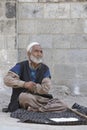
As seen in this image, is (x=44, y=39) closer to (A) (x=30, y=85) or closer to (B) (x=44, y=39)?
(B) (x=44, y=39)

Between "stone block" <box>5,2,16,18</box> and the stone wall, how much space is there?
0.21 meters

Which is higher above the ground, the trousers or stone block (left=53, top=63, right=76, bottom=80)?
the trousers

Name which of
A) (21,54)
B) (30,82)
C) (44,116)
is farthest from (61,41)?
(44,116)

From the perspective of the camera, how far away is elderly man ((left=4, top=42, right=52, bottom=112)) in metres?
6.52

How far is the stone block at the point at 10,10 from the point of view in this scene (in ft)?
33.8

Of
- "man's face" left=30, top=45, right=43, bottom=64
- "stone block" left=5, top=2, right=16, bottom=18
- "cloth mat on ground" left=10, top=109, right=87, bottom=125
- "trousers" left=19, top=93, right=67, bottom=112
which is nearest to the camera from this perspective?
"cloth mat on ground" left=10, top=109, right=87, bottom=125

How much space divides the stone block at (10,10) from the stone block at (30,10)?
0.25 meters

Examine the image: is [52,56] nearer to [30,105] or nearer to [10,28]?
[10,28]

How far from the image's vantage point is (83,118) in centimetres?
620

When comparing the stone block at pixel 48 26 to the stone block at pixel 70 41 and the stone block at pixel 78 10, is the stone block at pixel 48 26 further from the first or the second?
the stone block at pixel 78 10

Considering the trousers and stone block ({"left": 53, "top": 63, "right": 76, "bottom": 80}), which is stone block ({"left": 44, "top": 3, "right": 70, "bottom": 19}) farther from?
the trousers

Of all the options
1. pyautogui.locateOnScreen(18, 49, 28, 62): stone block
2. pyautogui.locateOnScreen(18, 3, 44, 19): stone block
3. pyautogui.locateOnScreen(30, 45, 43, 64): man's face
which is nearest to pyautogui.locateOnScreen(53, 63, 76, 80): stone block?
pyautogui.locateOnScreen(18, 49, 28, 62): stone block

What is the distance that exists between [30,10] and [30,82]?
4222 millimetres

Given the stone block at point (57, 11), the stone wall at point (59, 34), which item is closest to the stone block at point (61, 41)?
the stone wall at point (59, 34)
